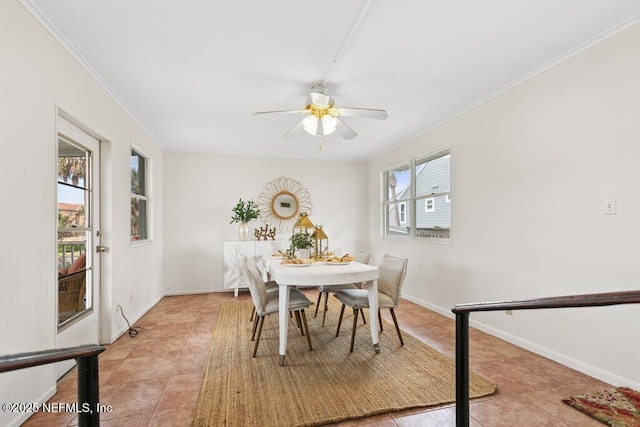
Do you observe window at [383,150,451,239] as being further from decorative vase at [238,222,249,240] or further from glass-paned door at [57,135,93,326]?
glass-paned door at [57,135,93,326]

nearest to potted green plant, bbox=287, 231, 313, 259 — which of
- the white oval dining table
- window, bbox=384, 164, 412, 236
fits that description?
the white oval dining table

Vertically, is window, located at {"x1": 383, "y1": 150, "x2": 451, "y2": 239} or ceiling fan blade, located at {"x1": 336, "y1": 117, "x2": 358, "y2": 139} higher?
ceiling fan blade, located at {"x1": 336, "y1": 117, "x2": 358, "y2": 139}

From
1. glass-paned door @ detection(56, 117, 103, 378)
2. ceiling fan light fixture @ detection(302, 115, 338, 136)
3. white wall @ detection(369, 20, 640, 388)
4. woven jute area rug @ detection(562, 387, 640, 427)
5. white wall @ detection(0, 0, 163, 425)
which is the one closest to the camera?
white wall @ detection(0, 0, 163, 425)

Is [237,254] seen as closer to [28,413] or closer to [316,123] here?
[316,123]

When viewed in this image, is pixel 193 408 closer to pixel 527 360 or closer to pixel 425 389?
pixel 425 389

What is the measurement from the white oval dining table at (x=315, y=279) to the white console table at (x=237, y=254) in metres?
2.44

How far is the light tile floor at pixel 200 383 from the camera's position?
1.83 m

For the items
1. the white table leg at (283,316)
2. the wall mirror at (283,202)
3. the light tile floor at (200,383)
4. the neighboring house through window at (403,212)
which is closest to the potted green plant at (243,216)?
the wall mirror at (283,202)

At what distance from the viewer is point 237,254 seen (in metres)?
5.11

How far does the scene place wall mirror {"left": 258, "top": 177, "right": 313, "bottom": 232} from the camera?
5.66 meters

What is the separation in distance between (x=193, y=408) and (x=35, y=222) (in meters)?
1.50

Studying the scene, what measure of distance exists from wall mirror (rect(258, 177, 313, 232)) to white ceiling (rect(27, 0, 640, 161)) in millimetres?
2236

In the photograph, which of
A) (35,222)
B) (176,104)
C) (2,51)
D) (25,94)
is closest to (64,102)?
(25,94)

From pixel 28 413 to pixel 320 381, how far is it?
177 centimetres
